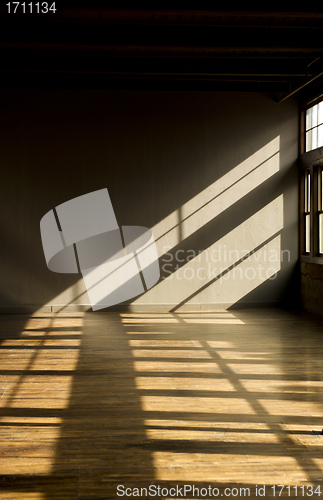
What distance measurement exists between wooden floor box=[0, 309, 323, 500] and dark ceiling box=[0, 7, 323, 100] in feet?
12.9

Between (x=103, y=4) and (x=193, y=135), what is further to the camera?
(x=193, y=135)

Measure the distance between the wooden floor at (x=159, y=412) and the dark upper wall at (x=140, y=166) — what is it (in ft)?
6.31

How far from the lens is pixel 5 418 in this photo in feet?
10.8

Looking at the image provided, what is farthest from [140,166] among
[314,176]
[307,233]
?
[307,233]

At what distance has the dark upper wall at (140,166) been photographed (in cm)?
777

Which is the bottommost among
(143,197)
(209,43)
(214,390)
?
(214,390)

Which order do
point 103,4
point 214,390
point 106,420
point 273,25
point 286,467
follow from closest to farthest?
point 286,467 < point 106,420 < point 214,390 < point 103,4 < point 273,25

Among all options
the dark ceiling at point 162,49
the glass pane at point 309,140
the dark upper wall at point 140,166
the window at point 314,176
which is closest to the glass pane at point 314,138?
the window at point 314,176

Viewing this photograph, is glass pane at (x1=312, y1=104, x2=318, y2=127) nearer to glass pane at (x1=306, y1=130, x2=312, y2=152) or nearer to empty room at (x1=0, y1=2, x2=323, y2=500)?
empty room at (x1=0, y1=2, x2=323, y2=500)

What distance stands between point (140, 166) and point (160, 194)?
0.63 m

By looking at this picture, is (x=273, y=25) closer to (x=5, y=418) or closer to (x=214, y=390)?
(x=214, y=390)

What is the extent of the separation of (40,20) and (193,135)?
11.6 ft

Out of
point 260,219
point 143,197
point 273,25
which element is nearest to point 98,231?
point 143,197

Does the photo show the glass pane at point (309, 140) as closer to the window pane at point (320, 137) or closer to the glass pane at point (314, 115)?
the glass pane at point (314, 115)
